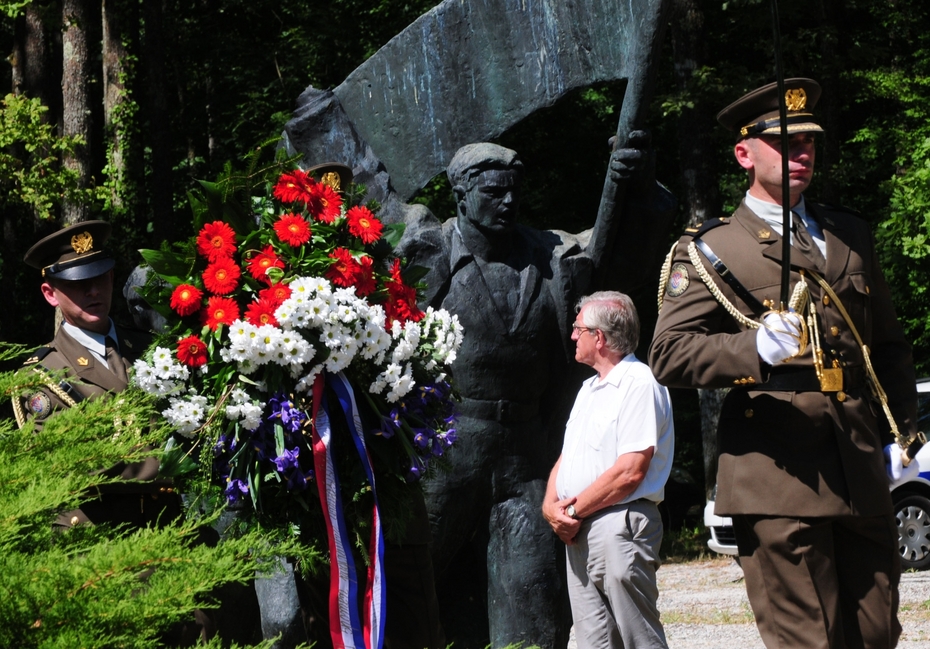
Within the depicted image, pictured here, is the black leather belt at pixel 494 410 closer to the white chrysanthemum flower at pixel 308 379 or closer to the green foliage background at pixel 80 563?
the white chrysanthemum flower at pixel 308 379

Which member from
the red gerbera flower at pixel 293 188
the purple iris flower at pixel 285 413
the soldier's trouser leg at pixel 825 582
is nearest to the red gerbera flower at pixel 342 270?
the red gerbera flower at pixel 293 188

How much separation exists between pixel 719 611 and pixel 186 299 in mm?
6308

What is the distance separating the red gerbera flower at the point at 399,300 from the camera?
4023mm

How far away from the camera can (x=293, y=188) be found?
3982 mm

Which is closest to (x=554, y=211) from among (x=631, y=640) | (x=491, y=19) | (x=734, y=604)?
(x=734, y=604)

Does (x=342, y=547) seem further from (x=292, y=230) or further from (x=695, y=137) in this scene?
(x=695, y=137)

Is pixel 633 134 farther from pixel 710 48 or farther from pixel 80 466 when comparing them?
pixel 710 48

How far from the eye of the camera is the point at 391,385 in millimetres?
3891

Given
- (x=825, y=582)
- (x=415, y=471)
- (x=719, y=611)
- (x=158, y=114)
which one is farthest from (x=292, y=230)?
(x=158, y=114)

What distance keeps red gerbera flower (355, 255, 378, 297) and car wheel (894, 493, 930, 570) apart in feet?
26.3

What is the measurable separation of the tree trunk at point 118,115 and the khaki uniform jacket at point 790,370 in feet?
40.9

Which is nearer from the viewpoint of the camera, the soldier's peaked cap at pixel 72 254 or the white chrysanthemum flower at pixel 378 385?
the white chrysanthemum flower at pixel 378 385

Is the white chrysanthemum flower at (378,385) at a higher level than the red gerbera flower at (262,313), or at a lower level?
lower

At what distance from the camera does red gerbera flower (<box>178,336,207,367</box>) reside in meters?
3.74
